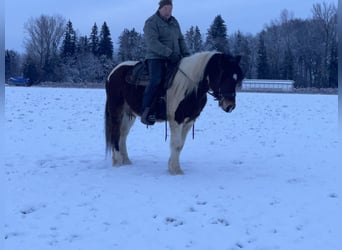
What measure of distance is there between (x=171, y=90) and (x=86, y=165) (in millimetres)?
2232

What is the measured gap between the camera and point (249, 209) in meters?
5.72

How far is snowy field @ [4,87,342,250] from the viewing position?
4816 mm

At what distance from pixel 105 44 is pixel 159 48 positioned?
66.0 meters

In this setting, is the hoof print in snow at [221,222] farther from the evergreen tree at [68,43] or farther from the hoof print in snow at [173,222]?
the evergreen tree at [68,43]

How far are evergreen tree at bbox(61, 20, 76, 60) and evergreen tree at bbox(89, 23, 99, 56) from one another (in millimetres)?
2816

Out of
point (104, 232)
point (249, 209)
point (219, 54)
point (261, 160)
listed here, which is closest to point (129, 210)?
point (104, 232)

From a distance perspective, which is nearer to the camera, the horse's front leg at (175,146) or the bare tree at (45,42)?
the horse's front leg at (175,146)

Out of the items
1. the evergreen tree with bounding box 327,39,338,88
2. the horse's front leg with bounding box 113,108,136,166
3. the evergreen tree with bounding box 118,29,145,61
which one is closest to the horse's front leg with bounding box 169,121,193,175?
the horse's front leg with bounding box 113,108,136,166

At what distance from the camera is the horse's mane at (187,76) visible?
743cm

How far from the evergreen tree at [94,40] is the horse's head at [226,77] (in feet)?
219

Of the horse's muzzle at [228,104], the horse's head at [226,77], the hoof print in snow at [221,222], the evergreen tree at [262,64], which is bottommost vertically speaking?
the hoof print in snow at [221,222]

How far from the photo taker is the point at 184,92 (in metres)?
7.50

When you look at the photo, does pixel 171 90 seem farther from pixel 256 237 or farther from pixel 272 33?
pixel 272 33

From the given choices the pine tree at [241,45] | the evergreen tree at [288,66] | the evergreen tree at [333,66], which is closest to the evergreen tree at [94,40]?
the pine tree at [241,45]
